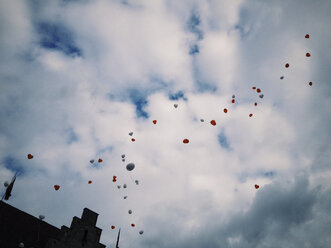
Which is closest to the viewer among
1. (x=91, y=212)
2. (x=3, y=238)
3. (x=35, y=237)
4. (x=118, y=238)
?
(x=3, y=238)

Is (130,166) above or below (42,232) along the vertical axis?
above

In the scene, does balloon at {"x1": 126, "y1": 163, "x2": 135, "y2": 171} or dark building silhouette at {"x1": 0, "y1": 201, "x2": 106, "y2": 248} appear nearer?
dark building silhouette at {"x1": 0, "y1": 201, "x2": 106, "y2": 248}

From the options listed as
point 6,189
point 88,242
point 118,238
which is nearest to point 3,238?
point 6,189

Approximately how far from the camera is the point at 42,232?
55.0 ft

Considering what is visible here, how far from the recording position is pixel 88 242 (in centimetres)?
1655

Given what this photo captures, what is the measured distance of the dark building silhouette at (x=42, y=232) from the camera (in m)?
14.8

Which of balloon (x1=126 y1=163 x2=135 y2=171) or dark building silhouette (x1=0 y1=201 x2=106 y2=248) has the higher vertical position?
balloon (x1=126 y1=163 x2=135 y2=171)

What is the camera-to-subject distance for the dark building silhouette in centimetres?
1479

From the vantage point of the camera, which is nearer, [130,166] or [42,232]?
[130,166]

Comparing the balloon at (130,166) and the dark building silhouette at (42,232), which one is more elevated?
the balloon at (130,166)

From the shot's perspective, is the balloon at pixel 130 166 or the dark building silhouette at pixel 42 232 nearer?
the dark building silhouette at pixel 42 232

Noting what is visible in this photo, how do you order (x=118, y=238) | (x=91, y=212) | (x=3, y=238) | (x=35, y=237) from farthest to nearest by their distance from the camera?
1. (x=118, y=238)
2. (x=91, y=212)
3. (x=35, y=237)
4. (x=3, y=238)

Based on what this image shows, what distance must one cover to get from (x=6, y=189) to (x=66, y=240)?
6.22 m

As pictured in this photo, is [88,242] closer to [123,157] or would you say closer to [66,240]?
[66,240]
